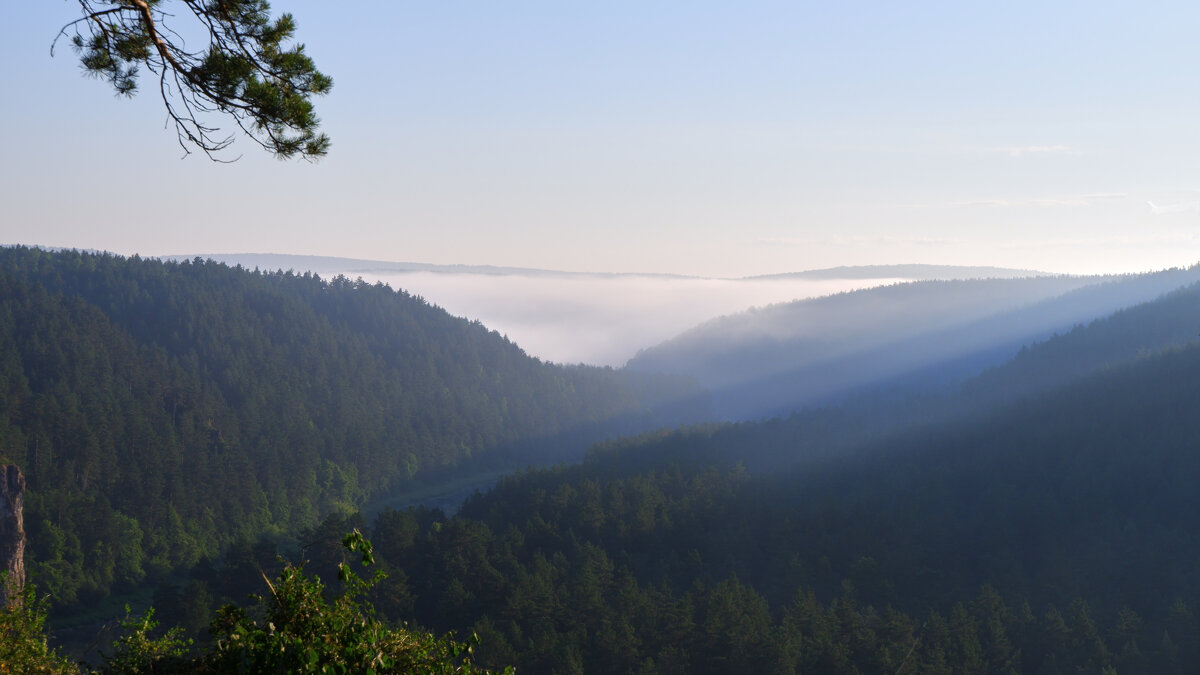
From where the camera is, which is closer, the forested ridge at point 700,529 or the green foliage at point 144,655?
the green foliage at point 144,655

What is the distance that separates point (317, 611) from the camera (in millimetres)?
11992

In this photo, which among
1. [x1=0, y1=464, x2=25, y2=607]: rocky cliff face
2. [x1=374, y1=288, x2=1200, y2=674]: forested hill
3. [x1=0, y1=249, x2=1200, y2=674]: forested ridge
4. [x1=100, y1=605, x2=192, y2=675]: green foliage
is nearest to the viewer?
[x1=100, y1=605, x2=192, y2=675]: green foliage

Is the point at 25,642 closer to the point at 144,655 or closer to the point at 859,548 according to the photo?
the point at 144,655

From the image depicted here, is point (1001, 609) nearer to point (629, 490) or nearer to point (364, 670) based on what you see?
point (629, 490)

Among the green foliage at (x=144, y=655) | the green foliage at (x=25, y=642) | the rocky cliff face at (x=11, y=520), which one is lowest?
the rocky cliff face at (x=11, y=520)

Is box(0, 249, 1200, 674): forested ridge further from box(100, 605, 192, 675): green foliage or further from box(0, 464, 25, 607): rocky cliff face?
box(100, 605, 192, 675): green foliage

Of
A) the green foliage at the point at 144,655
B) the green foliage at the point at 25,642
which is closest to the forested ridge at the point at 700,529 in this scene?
the green foliage at the point at 25,642

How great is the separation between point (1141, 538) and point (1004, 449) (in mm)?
32980

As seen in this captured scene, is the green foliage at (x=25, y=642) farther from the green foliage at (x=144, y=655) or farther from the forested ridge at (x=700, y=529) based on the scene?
the forested ridge at (x=700, y=529)

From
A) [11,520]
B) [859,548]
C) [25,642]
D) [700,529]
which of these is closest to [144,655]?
[25,642]

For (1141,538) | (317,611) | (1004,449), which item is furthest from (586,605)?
(1004,449)

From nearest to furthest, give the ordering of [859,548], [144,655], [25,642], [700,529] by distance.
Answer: [144,655], [25,642], [859,548], [700,529]

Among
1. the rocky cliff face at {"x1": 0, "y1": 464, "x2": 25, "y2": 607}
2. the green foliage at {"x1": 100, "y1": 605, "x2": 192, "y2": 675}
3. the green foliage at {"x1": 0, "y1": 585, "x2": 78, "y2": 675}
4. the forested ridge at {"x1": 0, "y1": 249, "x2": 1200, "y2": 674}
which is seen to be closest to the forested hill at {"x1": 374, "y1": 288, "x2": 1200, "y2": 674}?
the forested ridge at {"x1": 0, "y1": 249, "x2": 1200, "y2": 674}

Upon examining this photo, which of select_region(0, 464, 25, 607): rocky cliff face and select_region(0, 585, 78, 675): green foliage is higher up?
select_region(0, 585, 78, 675): green foliage
